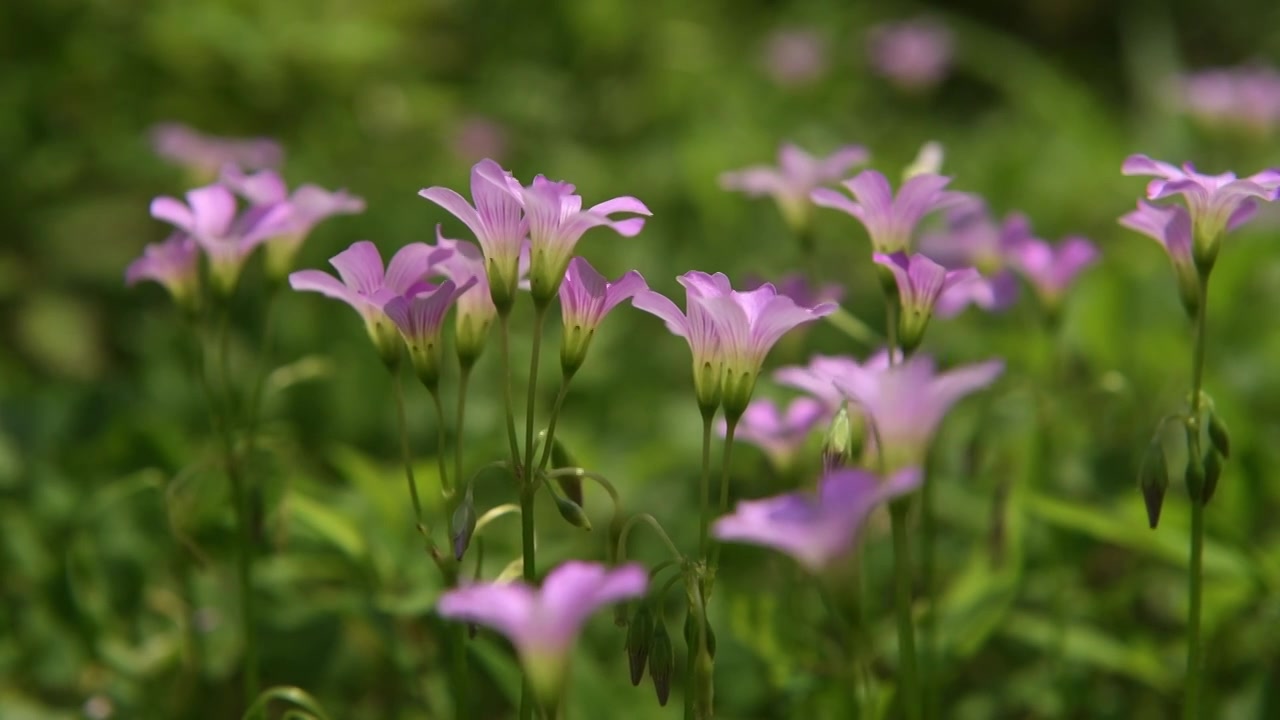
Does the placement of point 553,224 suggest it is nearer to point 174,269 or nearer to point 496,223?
point 496,223

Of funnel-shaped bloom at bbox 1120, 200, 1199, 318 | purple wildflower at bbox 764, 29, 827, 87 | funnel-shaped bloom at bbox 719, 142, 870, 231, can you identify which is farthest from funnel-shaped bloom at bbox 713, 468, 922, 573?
purple wildflower at bbox 764, 29, 827, 87

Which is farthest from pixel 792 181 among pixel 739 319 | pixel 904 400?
pixel 904 400

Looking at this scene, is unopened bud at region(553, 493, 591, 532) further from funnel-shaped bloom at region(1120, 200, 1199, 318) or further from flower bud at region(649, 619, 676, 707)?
funnel-shaped bloom at region(1120, 200, 1199, 318)

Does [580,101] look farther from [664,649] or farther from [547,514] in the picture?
[664,649]

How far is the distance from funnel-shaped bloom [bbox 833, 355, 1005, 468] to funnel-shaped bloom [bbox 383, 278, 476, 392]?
0.38 m

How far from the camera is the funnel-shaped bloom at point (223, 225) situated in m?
1.34

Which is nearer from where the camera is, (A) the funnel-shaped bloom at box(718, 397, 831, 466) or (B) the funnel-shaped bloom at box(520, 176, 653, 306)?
(B) the funnel-shaped bloom at box(520, 176, 653, 306)

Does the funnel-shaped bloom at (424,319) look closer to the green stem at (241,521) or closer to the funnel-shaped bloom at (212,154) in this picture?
the green stem at (241,521)

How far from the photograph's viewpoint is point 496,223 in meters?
1.15

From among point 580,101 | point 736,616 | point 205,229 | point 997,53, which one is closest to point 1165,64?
point 997,53

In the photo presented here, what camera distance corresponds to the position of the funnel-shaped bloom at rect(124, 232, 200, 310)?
1446 millimetres

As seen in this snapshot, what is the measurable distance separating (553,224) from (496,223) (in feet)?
0.20

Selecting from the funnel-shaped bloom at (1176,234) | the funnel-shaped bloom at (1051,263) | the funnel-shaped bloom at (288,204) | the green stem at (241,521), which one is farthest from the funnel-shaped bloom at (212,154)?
the funnel-shaped bloom at (1176,234)

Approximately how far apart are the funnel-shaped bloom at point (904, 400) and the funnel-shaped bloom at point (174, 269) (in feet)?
2.72
